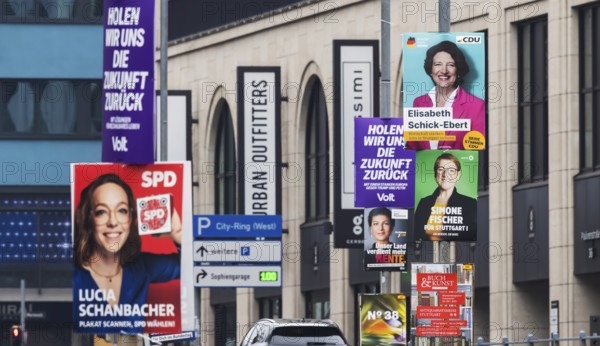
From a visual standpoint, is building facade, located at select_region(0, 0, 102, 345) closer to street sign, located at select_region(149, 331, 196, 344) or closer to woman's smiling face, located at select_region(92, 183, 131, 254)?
street sign, located at select_region(149, 331, 196, 344)

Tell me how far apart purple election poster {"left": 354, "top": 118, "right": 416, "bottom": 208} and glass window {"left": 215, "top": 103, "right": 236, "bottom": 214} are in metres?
28.4

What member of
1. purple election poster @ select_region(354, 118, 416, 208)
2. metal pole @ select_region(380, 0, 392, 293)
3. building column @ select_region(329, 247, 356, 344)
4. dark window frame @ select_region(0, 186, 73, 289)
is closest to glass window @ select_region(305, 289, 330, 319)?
building column @ select_region(329, 247, 356, 344)

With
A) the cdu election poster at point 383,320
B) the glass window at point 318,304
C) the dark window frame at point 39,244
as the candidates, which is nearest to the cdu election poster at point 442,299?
the cdu election poster at point 383,320

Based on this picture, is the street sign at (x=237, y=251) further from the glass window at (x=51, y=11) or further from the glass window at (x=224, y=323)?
the glass window at (x=51, y=11)

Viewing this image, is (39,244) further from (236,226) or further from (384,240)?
(384,240)

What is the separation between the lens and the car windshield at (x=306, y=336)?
28.7 m

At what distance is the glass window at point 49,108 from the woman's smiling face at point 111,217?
46440mm

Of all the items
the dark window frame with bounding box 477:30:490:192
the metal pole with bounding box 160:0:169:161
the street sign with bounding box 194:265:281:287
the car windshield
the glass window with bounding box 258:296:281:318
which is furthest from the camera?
the glass window with bounding box 258:296:281:318

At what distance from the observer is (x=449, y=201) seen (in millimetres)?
26719

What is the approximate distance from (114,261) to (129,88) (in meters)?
1.77

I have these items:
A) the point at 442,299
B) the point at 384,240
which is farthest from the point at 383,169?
the point at 442,299

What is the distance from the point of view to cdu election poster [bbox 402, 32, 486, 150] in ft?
84.7

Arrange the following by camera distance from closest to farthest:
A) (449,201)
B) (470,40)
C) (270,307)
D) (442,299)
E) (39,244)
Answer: (442,299) → (470,40) → (449,201) → (270,307) → (39,244)

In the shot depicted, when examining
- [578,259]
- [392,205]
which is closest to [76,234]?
[392,205]
